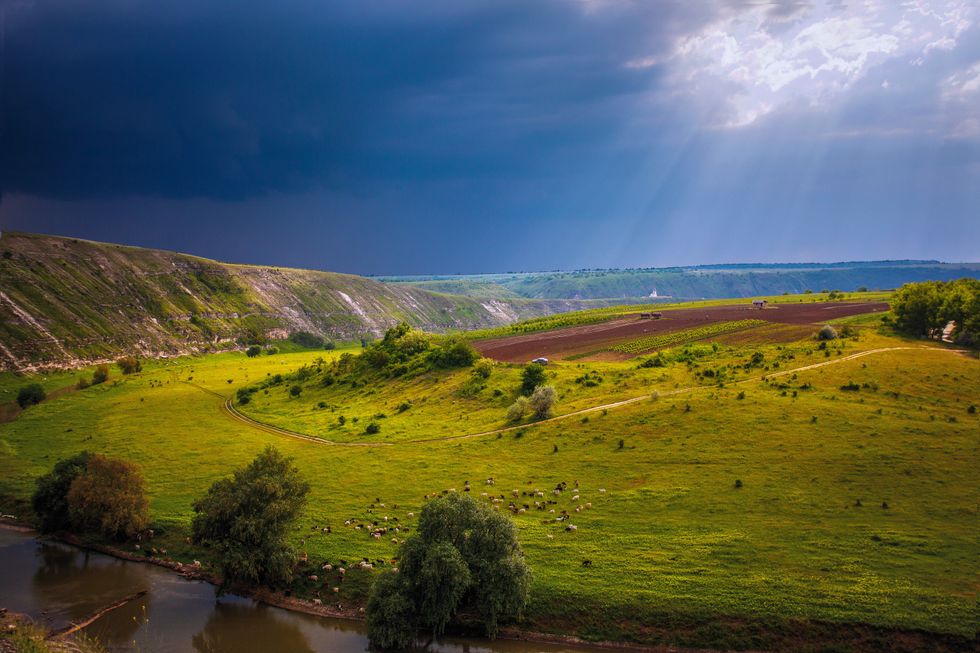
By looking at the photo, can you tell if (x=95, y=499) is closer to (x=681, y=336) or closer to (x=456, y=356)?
(x=456, y=356)

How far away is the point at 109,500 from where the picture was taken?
180 feet

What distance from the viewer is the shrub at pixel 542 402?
7638 centimetres

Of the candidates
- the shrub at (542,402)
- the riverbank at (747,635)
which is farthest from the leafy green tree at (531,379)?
the riverbank at (747,635)

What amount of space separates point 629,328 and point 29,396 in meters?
131

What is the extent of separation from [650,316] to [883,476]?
400ft

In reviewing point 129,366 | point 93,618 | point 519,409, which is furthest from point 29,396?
point 519,409

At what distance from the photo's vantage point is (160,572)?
51.1 meters

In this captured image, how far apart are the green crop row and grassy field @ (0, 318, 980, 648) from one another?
58.9 ft

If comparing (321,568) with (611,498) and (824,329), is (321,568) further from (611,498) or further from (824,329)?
(824,329)

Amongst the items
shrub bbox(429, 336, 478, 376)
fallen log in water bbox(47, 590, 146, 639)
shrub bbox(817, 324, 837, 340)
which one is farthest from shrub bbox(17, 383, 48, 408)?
shrub bbox(817, 324, 837, 340)

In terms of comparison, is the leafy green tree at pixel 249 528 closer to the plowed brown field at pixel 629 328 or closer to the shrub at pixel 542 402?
the shrub at pixel 542 402

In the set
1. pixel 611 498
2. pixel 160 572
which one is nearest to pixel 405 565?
pixel 611 498

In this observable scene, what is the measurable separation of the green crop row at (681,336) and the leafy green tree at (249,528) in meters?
83.1

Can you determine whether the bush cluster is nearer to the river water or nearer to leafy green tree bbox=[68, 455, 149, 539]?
leafy green tree bbox=[68, 455, 149, 539]
